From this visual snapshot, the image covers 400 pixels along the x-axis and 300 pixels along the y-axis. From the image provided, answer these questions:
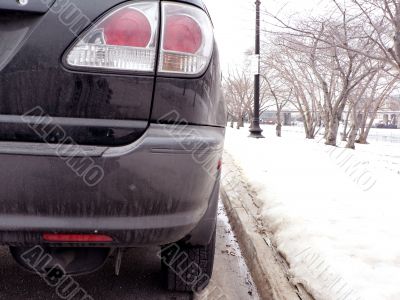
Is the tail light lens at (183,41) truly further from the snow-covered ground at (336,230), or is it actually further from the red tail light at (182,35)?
the snow-covered ground at (336,230)

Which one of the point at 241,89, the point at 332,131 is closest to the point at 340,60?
the point at 332,131

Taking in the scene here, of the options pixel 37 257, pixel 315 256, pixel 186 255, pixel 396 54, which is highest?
pixel 396 54

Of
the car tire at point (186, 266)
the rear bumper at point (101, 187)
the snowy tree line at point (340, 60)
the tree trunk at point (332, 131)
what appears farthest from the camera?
the tree trunk at point (332, 131)

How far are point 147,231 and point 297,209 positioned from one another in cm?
221

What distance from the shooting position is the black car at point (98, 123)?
1308mm

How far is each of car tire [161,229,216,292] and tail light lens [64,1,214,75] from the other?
92cm

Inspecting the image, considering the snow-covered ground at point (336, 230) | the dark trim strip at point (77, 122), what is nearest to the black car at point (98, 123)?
the dark trim strip at point (77, 122)

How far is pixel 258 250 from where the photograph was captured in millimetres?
2621

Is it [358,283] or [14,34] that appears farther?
[358,283]

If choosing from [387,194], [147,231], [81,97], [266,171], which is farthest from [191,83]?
[266,171]

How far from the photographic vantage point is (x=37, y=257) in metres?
1.60

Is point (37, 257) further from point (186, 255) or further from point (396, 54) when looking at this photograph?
point (396, 54)

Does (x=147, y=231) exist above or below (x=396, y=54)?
below

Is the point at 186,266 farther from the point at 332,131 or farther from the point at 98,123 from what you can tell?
the point at 332,131
